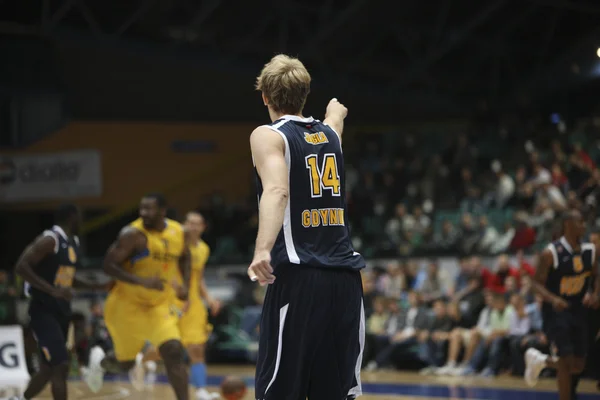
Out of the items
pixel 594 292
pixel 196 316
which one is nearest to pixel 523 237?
pixel 594 292

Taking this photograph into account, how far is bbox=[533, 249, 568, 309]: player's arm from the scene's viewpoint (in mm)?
8492

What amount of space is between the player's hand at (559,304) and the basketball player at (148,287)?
3.27 m

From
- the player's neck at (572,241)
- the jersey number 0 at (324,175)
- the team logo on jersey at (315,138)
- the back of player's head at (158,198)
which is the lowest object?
the player's neck at (572,241)

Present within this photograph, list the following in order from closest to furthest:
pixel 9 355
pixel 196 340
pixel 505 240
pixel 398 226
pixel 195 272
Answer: pixel 196 340 < pixel 195 272 < pixel 9 355 < pixel 505 240 < pixel 398 226

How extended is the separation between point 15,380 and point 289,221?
952cm

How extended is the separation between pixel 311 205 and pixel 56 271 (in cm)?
471

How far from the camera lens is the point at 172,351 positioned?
8.08 meters

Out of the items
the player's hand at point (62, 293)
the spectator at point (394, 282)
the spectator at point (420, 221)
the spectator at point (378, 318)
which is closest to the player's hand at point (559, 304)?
the player's hand at point (62, 293)

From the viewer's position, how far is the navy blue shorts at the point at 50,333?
26.7ft

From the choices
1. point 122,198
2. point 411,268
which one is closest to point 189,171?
point 122,198

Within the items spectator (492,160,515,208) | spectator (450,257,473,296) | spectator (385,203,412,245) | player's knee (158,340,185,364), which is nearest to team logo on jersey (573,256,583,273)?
player's knee (158,340,185,364)

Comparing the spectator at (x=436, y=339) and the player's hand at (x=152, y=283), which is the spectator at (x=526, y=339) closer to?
the spectator at (x=436, y=339)

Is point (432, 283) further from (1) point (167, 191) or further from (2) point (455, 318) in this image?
(1) point (167, 191)

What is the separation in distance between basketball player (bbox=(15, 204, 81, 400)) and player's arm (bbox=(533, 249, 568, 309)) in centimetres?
411
